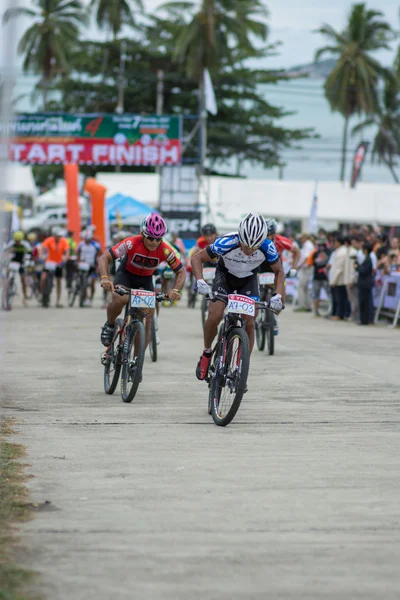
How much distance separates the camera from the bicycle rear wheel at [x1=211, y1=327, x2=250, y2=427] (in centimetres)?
887

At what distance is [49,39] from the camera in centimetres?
7081

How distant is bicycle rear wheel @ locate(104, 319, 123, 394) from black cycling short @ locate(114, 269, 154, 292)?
48cm

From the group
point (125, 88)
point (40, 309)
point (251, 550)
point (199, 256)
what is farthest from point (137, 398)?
point (125, 88)

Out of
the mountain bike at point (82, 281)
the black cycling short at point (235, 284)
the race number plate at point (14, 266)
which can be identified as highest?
the black cycling short at point (235, 284)

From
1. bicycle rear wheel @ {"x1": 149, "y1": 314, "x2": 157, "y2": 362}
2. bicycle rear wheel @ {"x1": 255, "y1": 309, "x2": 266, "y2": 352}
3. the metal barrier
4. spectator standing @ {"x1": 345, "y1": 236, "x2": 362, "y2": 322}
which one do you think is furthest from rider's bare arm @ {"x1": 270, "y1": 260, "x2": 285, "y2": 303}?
spectator standing @ {"x1": 345, "y1": 236, "x2": 362, "y2": 322}

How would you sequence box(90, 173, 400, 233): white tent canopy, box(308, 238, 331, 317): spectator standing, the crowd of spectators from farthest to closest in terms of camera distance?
box(90, 173, 400, 233): white tent canopy, box(308, 238, 331, 317): spectator standing, the crowd of spectators

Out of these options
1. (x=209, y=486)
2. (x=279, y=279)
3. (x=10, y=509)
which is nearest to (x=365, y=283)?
(x=279, y=279)

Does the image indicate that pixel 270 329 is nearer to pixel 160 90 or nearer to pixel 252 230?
pixel 252 230

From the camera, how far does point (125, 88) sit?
225ft

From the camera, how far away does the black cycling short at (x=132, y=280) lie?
11406 mm

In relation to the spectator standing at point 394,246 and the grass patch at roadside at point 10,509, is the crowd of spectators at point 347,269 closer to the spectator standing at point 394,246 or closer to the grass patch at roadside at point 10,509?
the spectator standing at point 394,246

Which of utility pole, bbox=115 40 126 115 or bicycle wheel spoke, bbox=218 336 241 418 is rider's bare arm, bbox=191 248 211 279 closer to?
bicycle wheel spoke, bbox=218 336 241 418

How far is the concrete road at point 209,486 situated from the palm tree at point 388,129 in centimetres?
7306

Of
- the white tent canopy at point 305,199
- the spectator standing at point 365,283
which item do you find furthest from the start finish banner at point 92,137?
the spectator standing at point 365,283
